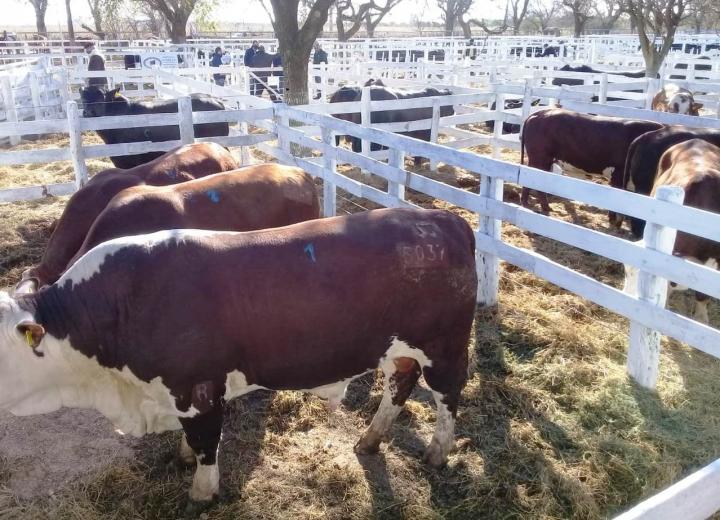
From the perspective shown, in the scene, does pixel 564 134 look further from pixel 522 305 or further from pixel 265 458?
pixel 265 458

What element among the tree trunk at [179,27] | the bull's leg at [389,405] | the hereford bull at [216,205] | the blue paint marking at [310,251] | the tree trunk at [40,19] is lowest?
the bull's leg at [389,405]

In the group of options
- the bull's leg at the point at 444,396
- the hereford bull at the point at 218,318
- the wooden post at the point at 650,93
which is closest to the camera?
the hereford bull at the point at 218,318

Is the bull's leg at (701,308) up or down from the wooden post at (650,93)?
down

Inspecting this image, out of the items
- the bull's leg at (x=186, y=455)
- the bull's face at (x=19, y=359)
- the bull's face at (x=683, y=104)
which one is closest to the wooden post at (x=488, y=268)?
the bull's leg at (x=186, y=455)

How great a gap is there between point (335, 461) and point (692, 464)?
7.00ft

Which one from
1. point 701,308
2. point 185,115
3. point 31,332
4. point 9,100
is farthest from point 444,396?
point 9,100

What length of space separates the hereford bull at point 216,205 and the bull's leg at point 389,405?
1901 mm

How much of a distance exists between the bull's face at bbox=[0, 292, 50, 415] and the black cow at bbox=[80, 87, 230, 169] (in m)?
6.13

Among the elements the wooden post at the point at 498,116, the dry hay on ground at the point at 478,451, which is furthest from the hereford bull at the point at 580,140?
the dry hay on ground at the point at 478,451

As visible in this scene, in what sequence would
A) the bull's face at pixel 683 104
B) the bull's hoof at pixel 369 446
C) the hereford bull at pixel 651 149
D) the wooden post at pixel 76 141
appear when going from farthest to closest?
the bull's face at pixel 683 104, the wooden post at pixel 76 141, the hereford bull at pixel 651 149, the bull's hoof at pixel 369 446

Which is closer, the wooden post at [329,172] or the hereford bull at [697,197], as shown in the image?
the hereford bull at [697,197]

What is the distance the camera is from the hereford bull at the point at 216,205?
454 cm

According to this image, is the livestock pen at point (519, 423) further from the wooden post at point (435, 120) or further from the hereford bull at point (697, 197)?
the wooden post at point (435, 120)

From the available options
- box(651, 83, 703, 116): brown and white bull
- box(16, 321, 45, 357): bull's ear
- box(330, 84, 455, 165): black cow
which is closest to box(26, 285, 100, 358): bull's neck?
box(16, 321, 45, 357): bull's ear
